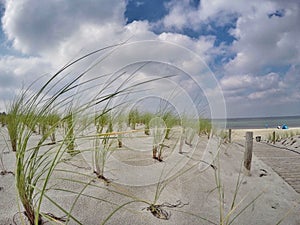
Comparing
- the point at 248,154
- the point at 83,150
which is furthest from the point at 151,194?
the point at 248,154

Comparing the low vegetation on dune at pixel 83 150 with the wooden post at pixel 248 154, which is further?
the wooden post at pixel 248 154

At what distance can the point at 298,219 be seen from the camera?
9.69ft

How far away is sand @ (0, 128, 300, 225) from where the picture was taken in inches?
70.8

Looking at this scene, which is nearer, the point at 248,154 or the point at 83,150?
the point at 83,150

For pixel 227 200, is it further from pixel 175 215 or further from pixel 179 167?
pixel 175 215

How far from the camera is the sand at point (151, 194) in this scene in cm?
180

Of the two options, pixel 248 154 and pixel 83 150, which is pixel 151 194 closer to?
pixel 83 150

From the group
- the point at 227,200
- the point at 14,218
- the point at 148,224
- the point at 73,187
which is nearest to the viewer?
the point at 14,218

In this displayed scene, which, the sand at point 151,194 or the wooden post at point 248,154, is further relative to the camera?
the wooden post at point 248,154

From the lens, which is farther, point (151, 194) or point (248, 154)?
point (248, 154)

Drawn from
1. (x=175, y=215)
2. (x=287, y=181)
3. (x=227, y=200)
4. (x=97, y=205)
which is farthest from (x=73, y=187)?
(x=287, y=181)

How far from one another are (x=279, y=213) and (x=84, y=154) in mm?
2090

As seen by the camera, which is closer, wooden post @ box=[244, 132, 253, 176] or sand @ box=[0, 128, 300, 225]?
sand @ box=[0, 128, 300, 225]

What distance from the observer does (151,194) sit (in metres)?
2.22
